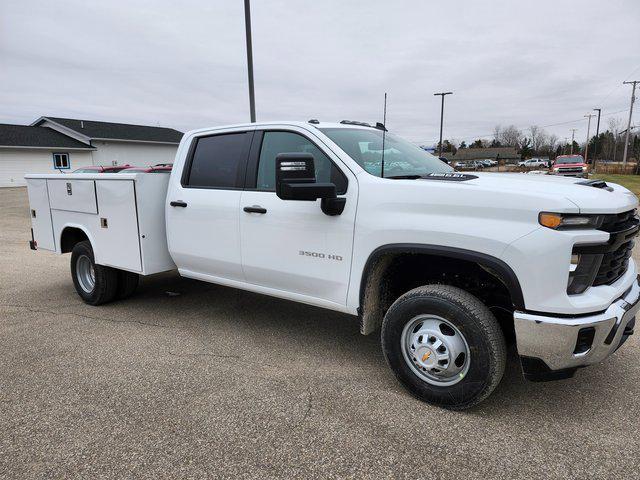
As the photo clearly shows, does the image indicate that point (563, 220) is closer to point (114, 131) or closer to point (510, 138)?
point (114, 131)

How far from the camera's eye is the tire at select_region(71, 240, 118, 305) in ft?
17.5

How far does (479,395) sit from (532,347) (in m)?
0.49

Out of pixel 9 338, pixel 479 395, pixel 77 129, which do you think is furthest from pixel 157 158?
pixel 479 395

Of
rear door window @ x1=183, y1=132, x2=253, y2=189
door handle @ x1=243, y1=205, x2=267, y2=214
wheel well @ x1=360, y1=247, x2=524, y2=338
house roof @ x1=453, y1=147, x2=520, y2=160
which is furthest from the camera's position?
house roof @ x1=453, y1=147, x2=520, y2=160

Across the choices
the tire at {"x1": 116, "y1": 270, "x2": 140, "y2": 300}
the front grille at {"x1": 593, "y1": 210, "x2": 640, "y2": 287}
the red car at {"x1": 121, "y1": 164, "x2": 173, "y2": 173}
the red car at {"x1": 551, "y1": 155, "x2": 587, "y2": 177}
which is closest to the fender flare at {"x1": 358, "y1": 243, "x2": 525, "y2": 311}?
the front grille at {"x1": 593, "y1": 210, "x2": 640, "y2": 287}

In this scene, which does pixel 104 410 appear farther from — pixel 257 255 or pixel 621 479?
pixel 621 479

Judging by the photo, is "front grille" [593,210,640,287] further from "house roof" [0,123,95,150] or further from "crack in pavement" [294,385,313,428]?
"house roof" [0,123,95,150]

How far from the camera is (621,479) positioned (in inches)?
96.2

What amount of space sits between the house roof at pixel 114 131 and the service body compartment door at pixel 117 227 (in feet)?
123

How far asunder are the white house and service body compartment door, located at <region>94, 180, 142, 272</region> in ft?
111

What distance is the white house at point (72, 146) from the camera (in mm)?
33312

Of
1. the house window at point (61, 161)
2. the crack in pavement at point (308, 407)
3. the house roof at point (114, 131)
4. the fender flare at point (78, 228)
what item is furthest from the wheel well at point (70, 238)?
the house roof at point (114, 131)

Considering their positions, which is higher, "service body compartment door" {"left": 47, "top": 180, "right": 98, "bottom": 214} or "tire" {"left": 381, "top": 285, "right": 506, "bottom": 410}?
"service body compartment door" {"left": 47, "top": 180, "right": 98, "bottom": 214}

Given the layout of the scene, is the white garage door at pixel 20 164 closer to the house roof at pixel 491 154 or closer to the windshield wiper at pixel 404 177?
the windshield wiper at pixel 404 177
